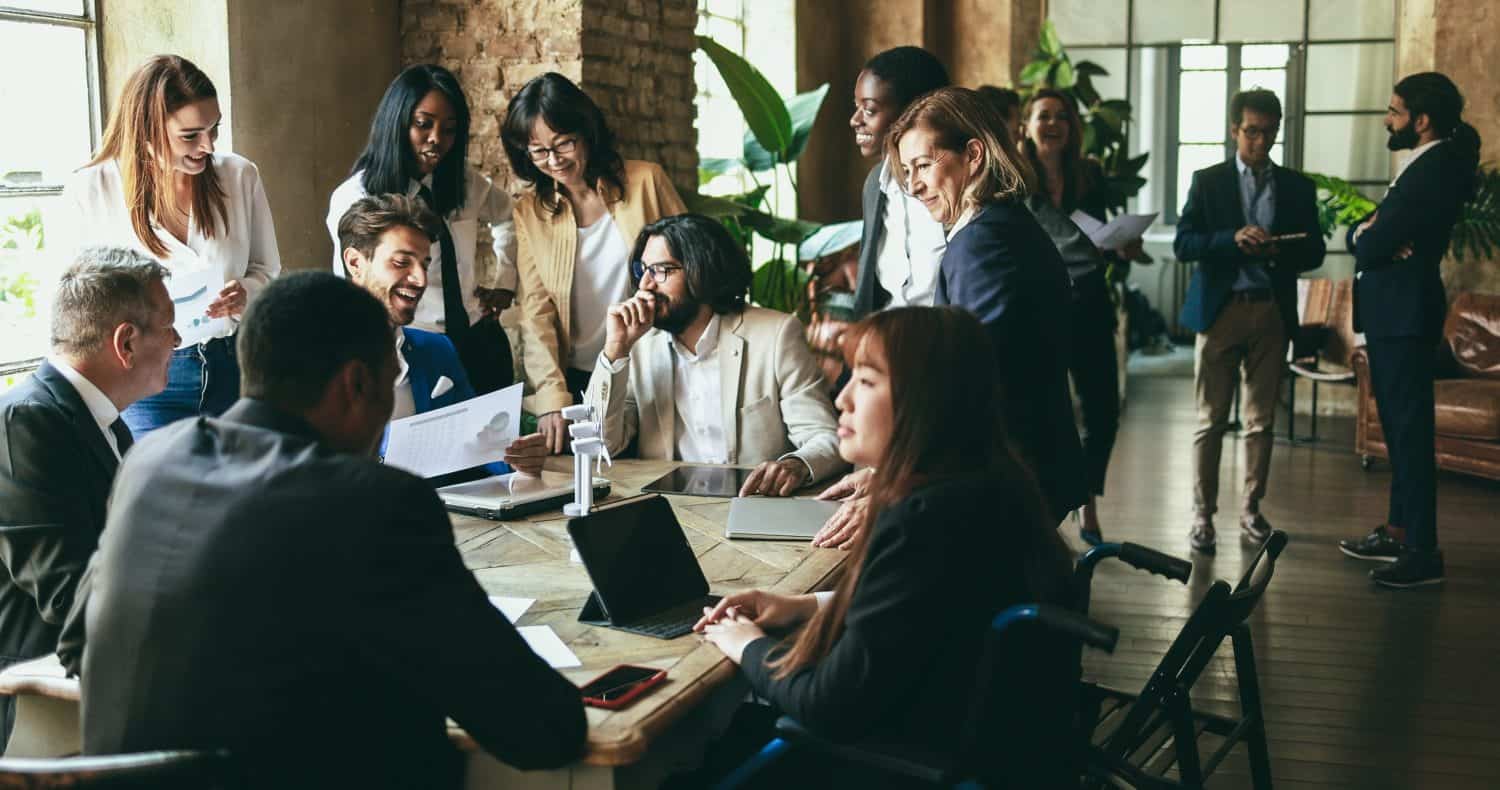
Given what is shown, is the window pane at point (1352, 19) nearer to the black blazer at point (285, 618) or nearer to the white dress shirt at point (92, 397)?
the white dress shirt at point (92, 397)

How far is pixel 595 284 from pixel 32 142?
62.4 inches

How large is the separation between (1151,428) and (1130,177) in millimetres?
1536

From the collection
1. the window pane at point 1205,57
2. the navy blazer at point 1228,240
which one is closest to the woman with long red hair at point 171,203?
the navy blazer at point 1228,240

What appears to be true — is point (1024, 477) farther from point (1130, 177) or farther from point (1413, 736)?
point (1130, 177)

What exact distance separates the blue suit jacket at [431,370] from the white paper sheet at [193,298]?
1.41 feet

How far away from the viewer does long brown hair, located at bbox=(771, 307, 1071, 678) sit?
2.04m

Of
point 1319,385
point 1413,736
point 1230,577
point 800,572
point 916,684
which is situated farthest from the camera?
point 1319,385

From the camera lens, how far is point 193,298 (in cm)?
325

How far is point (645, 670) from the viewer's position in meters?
2.06

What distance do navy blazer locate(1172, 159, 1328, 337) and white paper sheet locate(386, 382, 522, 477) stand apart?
363 centimetres

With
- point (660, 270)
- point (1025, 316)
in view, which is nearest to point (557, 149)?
point (660, 270)

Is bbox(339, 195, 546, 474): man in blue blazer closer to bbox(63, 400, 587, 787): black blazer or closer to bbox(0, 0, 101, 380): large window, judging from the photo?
bbox(0, 0, 101, 380): large window

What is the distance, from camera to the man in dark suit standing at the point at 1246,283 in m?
5.84

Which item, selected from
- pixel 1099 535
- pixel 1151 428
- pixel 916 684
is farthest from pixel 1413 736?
pixel 1151 428
